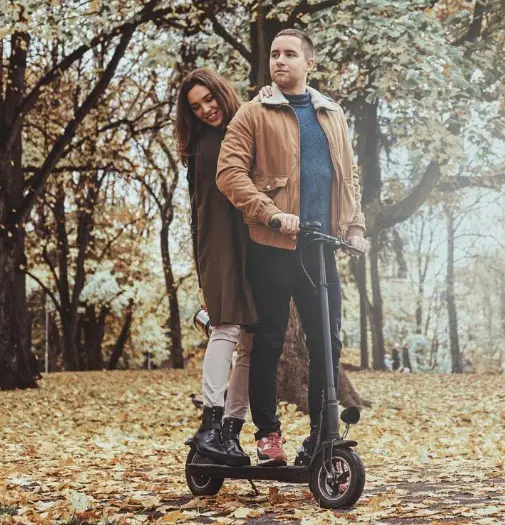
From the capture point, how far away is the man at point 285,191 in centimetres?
455

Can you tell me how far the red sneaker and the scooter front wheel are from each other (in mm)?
245

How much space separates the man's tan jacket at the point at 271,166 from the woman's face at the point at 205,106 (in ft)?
0.94

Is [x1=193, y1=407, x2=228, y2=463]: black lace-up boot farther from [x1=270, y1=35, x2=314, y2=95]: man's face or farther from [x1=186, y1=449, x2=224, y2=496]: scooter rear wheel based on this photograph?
[x1=270, y1=35, x2=314, y2=95]: man's face

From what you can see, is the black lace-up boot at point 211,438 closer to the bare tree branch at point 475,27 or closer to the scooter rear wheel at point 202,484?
the scooter rear wheel at point 202,484

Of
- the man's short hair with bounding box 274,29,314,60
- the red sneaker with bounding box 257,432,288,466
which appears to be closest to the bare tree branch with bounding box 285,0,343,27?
the man's short hair with bounding box 274,29,314,60

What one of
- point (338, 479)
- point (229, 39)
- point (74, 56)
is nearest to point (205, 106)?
point (338, 479)

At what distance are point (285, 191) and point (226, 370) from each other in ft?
3.16

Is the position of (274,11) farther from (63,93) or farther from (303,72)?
(63,93)

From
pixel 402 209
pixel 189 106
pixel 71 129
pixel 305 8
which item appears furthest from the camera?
pixel 402 209

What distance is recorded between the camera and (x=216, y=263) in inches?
184

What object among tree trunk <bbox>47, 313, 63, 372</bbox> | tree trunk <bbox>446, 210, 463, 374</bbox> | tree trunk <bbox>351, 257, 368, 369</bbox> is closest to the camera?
tree trunk <bbox>351, 257, 368, 369</bbox>

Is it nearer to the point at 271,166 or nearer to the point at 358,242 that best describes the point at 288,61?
the point at 271,166

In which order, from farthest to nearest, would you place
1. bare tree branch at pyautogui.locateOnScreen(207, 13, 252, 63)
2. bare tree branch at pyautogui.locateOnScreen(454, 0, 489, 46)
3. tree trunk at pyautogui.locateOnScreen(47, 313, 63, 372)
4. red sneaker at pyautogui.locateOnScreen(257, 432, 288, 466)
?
tree trunk at pyautogui.locateOnScreen(47, 313, 63, 372) → bare tree branch at pyautogui.locateOnScreen(454, 0, 489, 46) → bare tree branch at pyautogui.locateOnScreen(207, 13, 252, 63) → red sneaker at pyautogui.locateOnScreen(257, 432, 288, 466)

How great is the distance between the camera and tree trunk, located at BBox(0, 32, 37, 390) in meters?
16.5
